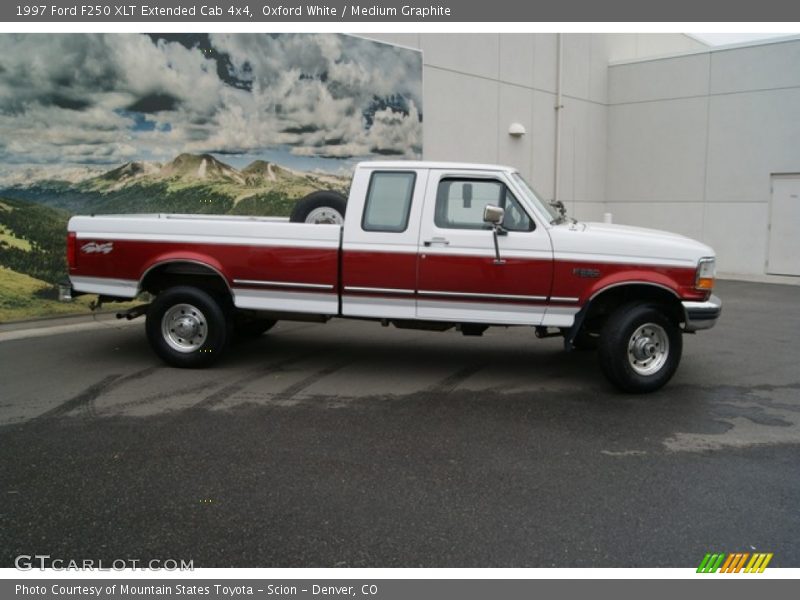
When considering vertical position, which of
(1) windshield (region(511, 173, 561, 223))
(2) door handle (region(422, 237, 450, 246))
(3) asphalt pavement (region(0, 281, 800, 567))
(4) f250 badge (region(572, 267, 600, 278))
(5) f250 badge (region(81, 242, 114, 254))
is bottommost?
(3) asphalt pavement (region(0, 281, 800, 567))

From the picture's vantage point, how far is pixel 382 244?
717 cm

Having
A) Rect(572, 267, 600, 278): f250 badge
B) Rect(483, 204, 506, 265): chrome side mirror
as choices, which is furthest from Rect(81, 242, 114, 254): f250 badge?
Rect(572, 267, 600, 278): f250 badge

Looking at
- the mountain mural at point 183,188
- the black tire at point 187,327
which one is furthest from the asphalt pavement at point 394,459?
the mountain mural at point 183,188

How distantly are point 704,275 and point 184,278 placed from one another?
5.42 m

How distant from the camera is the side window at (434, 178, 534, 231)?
7.06m

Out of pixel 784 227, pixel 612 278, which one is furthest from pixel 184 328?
pixel 784 227

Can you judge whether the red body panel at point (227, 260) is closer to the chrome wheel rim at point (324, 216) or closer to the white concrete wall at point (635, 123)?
the chrome wheel rim at point (324, 216)

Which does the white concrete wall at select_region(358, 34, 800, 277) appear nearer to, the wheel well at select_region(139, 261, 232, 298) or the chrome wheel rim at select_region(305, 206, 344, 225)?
the chrome wheel rim at select_region(305, 206, 344, 225)

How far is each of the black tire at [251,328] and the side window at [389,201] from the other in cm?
240

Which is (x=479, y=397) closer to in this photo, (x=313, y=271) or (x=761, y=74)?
(x=313, y=271)

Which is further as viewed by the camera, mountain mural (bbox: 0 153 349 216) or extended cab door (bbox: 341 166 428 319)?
mountain mural (bbox: 0 153 349 216)

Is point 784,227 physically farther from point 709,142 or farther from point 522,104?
point 522,104

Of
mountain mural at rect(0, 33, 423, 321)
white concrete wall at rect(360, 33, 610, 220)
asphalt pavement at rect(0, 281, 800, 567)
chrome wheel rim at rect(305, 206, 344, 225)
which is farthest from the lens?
white concrete wall at rect(360, 33, 610, 220)

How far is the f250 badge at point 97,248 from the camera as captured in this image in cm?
768
